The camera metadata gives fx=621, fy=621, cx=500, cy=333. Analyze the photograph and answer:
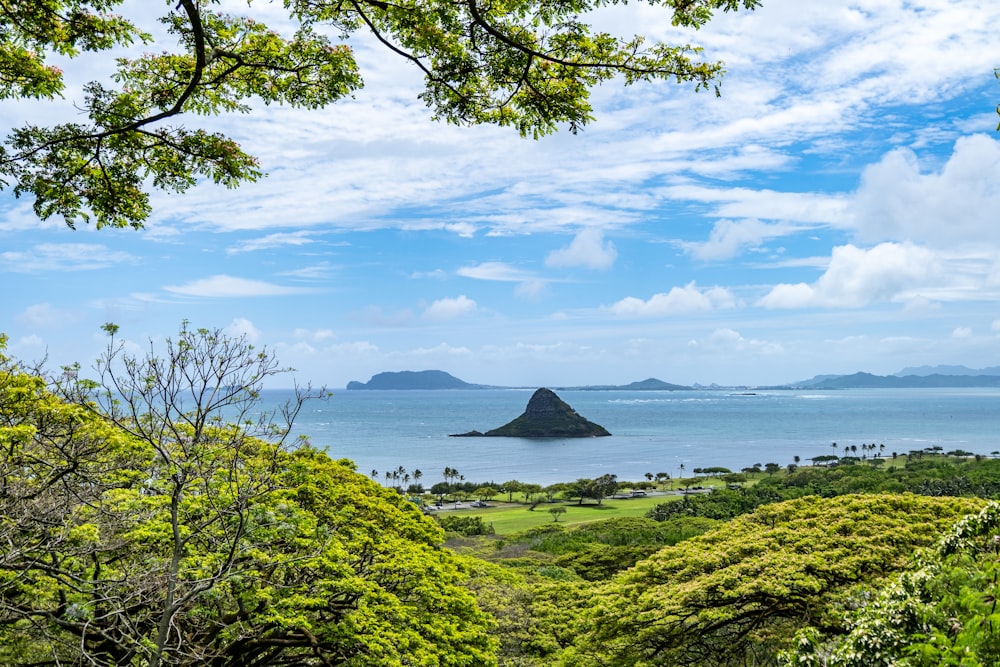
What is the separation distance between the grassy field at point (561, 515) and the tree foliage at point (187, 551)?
160 ft

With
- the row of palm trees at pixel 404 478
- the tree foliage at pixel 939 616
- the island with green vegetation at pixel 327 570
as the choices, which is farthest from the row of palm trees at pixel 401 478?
the tree foliage at pixel 939 616

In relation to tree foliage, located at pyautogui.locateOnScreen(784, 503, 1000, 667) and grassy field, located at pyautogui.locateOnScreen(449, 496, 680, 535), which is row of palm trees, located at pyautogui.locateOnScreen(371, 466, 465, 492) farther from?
tree foliage, located at pyautogui.locateOnScreen(784, 503, 1000, 667)

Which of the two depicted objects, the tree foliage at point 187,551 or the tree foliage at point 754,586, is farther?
the tree foliage at point 754,586

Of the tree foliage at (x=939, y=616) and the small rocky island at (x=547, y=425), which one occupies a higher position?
the tree foliage at (x=939, y=616)

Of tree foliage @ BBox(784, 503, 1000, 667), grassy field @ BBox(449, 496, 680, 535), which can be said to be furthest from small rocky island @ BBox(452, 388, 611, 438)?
tree foliage @ BBox(784, 503, 1000, 667)

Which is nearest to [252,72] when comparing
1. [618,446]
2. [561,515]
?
[561,515]

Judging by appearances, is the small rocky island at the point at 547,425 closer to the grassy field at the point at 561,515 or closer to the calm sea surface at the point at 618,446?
the calm sea surface at the point at 618,446

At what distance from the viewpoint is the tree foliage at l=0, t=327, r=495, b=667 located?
7754 mm

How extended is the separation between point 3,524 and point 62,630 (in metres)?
3.61

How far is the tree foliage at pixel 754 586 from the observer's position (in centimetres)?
1230

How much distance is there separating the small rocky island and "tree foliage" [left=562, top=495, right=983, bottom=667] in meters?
161

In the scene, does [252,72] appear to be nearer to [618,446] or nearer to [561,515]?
[561,515]

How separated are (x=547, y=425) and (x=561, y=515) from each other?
11448cm

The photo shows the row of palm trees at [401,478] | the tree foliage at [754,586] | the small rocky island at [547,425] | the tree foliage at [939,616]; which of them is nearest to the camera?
the tree foliage at [939,616]
